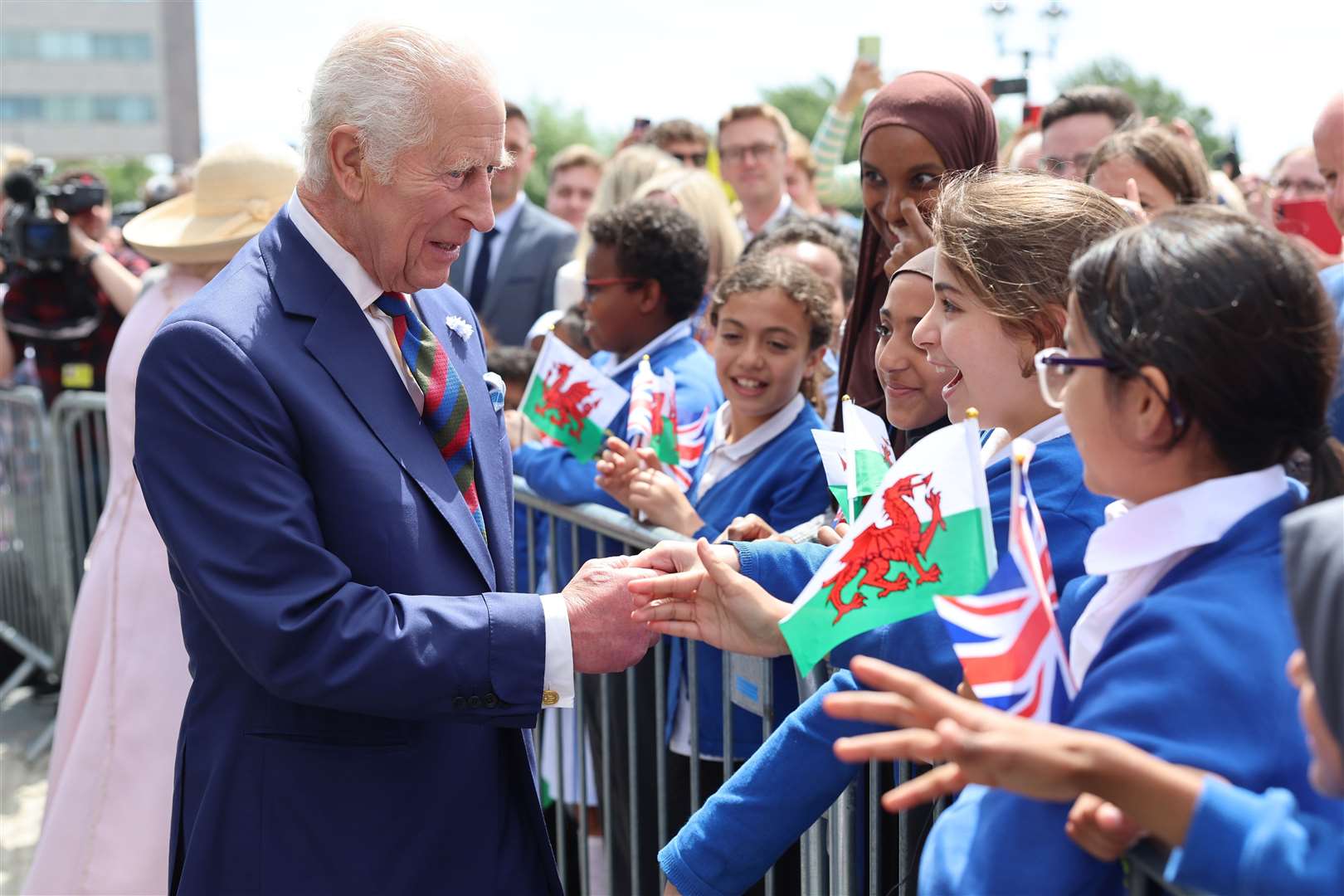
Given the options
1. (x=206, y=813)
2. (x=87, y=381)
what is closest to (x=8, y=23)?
(x=87, y=381)

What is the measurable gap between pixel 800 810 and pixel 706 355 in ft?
7.60

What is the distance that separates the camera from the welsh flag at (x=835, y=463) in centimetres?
220

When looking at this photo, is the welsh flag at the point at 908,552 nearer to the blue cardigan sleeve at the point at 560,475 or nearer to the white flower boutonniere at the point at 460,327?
the white flower boutonniere at the point at 460,327

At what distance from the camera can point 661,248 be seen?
4.15 meters

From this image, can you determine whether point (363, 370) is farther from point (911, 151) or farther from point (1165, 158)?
point (1165, 158)

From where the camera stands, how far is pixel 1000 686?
1515mm

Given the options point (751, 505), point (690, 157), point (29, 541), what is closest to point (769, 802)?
point (751, 505)

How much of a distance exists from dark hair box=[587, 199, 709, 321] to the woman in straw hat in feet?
3.32

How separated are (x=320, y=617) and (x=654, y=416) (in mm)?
1502

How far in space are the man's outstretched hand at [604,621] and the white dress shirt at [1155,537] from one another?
917 millimetres

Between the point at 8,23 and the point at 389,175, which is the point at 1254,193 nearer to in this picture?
the point at 389,175

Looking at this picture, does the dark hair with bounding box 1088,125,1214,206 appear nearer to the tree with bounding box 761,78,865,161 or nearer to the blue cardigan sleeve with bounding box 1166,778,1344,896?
the blue cardigan sleeve with bounding box 1166,778,1344,896

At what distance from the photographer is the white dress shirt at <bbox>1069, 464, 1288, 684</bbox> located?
145cm

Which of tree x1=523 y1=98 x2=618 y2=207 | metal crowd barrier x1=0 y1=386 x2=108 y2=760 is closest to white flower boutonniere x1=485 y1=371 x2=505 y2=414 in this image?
metal crowd barrier x1=0 y1=386 x2=108 y2=760
